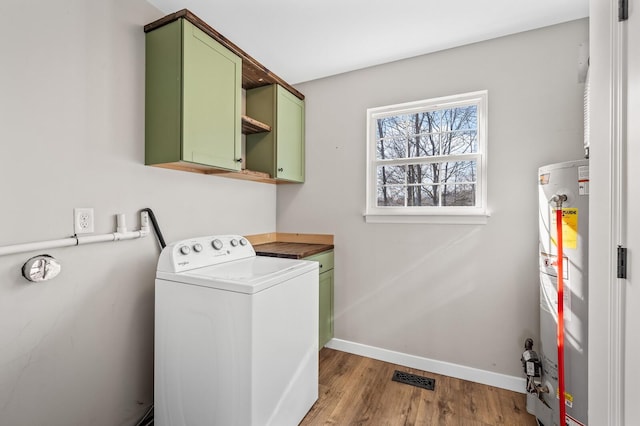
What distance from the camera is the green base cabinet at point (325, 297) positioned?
2.43m

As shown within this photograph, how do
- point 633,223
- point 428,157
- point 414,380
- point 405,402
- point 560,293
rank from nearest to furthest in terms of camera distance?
point 633,223, point 560,293, point 405,402, point 414,380, point 428,157

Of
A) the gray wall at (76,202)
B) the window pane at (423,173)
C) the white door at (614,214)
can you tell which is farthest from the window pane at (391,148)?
the gray wall at (76,202)

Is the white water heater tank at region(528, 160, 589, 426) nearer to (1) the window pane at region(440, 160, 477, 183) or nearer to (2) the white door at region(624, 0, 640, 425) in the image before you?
(1) the window pane at region(440, 160, 477, 183)

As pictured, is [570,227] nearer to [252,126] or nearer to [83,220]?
[252,126]

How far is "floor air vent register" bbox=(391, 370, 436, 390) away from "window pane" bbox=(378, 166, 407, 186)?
151 cm

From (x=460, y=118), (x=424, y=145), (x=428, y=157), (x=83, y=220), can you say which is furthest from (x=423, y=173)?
(x=83, y=220)

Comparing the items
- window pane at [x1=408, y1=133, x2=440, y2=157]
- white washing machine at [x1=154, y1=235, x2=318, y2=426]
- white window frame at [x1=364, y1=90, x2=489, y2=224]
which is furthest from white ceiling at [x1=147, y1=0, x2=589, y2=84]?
white washing machine at [x1=154, y1=235, x2=318, y2=426]

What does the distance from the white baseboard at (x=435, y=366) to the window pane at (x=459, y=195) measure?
1226 mm

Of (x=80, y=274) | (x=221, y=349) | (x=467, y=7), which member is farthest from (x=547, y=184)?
(x=80, y=274)

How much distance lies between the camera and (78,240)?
4.53 feet

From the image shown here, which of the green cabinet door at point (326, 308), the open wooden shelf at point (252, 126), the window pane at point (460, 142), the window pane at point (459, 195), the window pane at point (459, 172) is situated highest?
the open wooden shelf at point (252, 126)

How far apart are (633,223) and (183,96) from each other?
1.90 meters

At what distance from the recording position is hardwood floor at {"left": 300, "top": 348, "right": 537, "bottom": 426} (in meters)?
1.76

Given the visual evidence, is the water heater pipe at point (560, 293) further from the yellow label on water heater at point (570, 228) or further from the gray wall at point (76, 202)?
the gray wall at point (76, 202)
